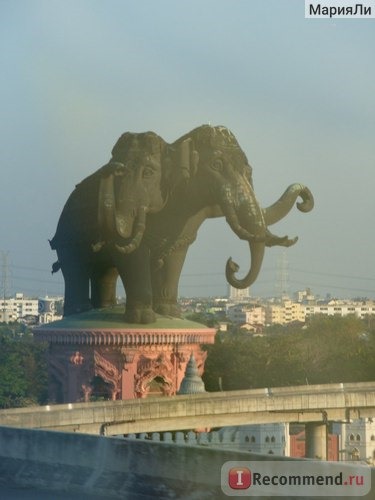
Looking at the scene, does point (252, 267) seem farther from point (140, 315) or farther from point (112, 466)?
point (112, 466)

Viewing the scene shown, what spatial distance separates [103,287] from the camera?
34.2 meters

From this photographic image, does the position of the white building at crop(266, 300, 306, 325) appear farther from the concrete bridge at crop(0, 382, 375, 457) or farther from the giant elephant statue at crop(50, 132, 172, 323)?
the giant elephant statue at crop(50, 132, 172, 323)

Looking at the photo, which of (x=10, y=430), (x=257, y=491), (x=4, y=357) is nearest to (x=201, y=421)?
(x=10, y=430)

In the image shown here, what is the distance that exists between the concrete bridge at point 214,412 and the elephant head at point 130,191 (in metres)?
4.07

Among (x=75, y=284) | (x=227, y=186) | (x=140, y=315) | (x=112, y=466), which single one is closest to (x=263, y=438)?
(x=140, y=315)

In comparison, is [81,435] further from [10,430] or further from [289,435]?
[289,435]

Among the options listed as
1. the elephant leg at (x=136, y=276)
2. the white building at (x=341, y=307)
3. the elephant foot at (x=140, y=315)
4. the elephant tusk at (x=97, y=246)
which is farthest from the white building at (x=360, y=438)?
the white building at (x=341, y=307)

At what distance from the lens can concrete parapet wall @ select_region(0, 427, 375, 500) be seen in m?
12.2

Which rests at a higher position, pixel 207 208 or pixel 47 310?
pixel 47 310

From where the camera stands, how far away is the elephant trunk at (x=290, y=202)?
111ft

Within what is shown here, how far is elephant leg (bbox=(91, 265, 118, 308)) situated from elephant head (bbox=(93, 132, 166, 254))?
1.73 m

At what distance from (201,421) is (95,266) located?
5.64 meters

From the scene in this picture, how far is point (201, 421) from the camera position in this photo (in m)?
29.2

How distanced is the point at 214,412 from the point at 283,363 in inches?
1222
